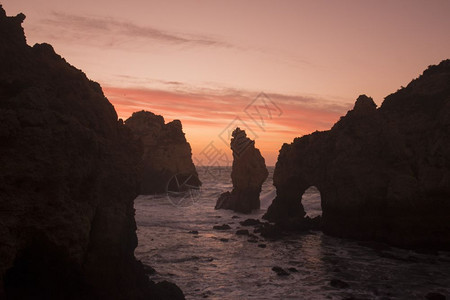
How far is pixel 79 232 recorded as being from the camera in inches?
498

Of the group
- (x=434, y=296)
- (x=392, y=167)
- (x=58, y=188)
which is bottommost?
(x=434, y=296)

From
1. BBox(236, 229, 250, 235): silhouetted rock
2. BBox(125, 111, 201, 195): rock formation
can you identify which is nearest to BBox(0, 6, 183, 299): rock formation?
BBox(236, 229, 250, 235): silhouetted rock

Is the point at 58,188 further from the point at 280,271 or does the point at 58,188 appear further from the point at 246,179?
the point at 246,179

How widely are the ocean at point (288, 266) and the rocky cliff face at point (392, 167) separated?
2119 millimetres

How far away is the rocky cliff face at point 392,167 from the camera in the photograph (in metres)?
31.7

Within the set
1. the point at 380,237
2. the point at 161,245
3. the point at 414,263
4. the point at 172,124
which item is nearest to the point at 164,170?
the point at 172,124

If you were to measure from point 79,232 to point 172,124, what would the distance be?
3353 inches

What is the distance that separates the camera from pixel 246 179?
192 feet

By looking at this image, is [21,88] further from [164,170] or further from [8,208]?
[164,170]

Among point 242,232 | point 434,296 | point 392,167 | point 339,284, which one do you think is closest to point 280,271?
point 339,284

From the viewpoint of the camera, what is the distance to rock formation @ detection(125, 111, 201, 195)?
88625 mm

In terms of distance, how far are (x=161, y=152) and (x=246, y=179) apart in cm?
3828

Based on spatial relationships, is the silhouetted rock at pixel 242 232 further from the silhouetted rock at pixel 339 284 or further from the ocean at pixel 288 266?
the silhouetted rock at pixel 339 284

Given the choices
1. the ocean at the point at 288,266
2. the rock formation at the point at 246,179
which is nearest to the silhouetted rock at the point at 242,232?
the ocean at the point at 288,266
